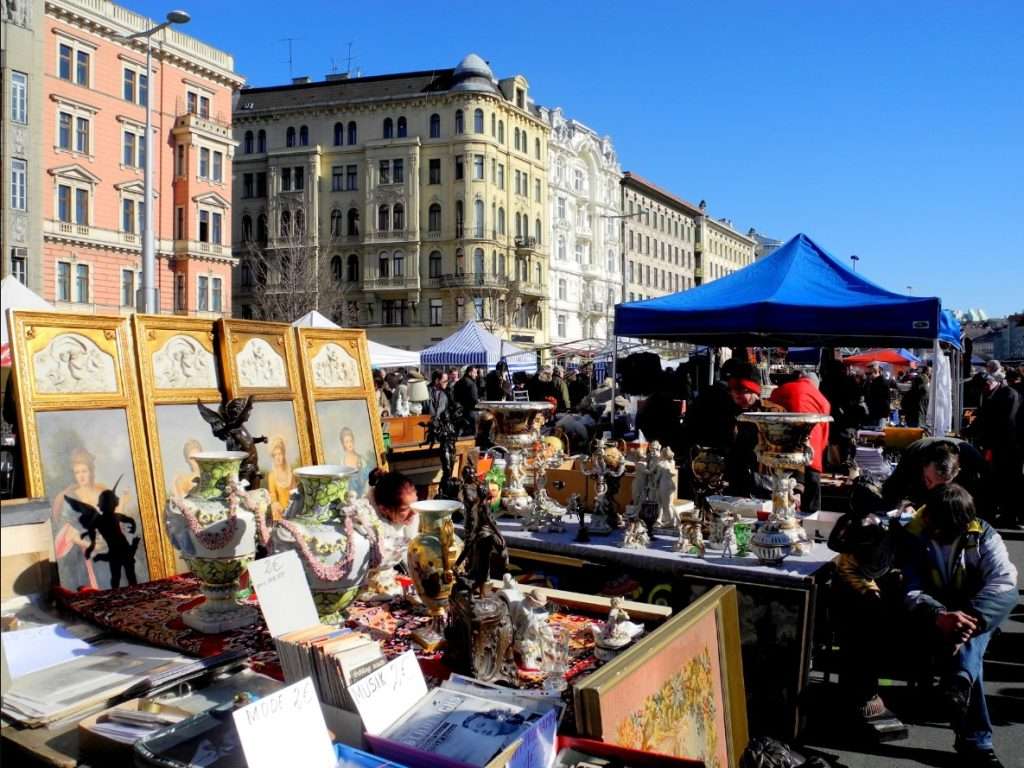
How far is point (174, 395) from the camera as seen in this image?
12.2ft

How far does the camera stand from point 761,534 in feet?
11.2

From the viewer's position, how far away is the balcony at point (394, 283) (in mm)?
39781

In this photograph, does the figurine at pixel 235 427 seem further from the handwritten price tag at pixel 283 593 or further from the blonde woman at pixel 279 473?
the handwritten price tag at pixel 283 593

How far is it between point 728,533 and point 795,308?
8.82 ft

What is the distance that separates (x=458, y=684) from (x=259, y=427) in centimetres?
230

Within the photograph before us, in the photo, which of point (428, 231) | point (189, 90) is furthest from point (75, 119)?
point (428, 231)

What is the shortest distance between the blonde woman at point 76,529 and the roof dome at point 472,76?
38276 millimetres

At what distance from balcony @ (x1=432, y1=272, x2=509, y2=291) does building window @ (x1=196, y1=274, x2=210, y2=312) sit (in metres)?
12.4

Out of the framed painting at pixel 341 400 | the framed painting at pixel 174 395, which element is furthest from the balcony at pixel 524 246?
the framed painting at pixel 174 395

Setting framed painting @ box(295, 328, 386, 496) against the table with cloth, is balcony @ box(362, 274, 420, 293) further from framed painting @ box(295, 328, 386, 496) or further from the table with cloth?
the table with cloth

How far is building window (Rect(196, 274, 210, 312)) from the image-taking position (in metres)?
30.2

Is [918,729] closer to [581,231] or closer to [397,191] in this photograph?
[397,191]

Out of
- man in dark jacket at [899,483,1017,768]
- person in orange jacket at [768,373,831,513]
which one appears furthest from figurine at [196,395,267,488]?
person in orange jacket at [768,373,831,513]

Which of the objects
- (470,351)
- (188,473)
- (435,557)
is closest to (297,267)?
(470,351)
